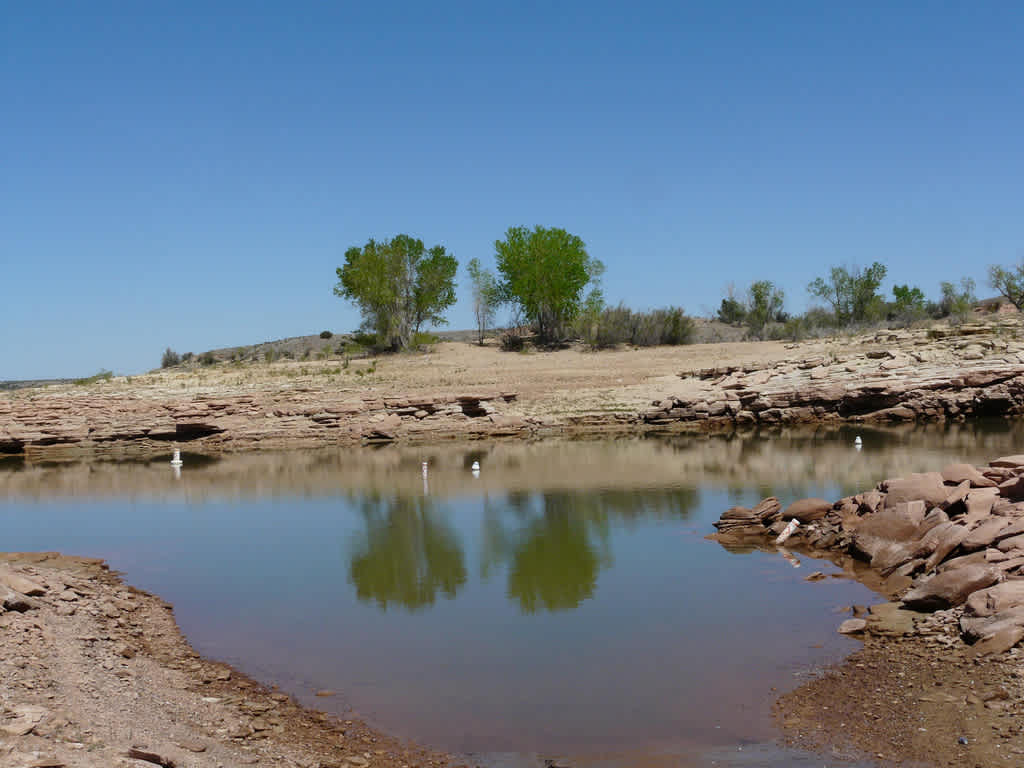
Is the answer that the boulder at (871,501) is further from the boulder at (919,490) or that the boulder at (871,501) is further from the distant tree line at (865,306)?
the distant tree line at (865,306)

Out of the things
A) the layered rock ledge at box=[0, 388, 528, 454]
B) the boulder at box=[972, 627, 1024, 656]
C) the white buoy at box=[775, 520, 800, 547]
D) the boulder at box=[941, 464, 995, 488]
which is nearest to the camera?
the boulder at box=[972, 627, 1024, 656]

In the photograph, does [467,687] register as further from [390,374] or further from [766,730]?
[390,374]

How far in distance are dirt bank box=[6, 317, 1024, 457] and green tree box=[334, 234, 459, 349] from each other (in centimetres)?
1191

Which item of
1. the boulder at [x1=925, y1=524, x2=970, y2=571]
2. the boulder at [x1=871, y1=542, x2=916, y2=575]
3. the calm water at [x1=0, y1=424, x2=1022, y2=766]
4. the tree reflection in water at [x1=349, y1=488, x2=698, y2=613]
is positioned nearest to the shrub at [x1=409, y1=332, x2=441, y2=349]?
the calm water at [x1=0, y1=424, x2=1022, y2=766]

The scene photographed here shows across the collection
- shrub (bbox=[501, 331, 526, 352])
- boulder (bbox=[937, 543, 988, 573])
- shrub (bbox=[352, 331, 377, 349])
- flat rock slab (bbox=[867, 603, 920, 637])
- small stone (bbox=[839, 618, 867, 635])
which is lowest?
small stone (bbox=[839, 618, 867, 635])

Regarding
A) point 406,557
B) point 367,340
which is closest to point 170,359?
point 367,340

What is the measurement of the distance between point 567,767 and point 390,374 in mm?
34312

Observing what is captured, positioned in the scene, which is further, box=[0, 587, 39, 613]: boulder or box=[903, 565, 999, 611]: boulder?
box=[903, 565, 999, 611]: boulder

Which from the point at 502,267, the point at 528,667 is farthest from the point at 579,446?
the point at 502,267

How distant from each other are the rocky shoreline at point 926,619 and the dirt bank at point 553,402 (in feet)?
63.3

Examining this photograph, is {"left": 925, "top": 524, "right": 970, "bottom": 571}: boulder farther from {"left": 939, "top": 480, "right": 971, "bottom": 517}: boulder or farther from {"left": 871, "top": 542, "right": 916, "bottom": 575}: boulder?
{"left": 939, "top": 480, "right": 971, "bottom": 517}: boulder

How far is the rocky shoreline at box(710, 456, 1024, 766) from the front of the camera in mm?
7180

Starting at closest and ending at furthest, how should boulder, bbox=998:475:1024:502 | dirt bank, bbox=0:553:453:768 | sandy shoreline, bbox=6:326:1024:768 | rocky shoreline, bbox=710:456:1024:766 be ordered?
dirt bank, bbox=0:553:453:768 < sandy shoreline, bbox=6:326:1024:768 < rocky shoreline, bbox=710:456:1024:766 < boulder, bbox=998:475:1024:502

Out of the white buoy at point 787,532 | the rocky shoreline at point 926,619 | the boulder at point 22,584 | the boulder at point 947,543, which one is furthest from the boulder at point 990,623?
the boulder at point 22,584
